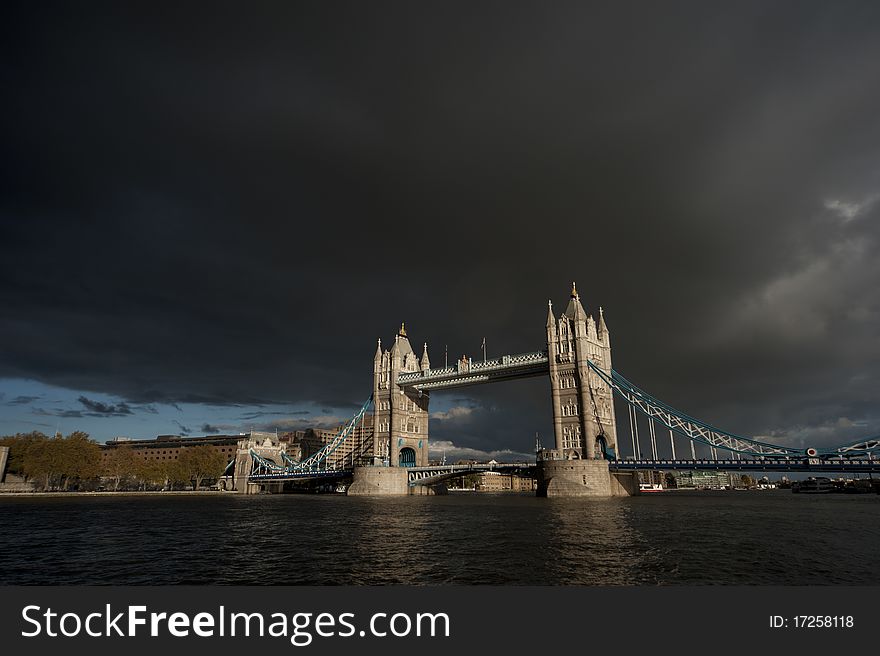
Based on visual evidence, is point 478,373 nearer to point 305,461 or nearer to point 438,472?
point 438,472

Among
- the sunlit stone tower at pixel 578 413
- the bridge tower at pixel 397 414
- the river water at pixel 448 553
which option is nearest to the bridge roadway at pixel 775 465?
the sunlit stone tower at pixel 578 413

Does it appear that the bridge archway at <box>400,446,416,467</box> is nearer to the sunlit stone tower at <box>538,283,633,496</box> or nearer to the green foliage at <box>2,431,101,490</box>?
the sunlit stone tower at <box>538,283,633,496</box>

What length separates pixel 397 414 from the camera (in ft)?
399

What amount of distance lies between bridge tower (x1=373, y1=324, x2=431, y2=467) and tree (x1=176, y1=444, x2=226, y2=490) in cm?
5096

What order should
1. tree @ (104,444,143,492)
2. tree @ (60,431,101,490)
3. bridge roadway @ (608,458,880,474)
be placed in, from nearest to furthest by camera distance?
1. bridge roadway @ (608,458,880,474)
2. tree @ (60,431,101,490)
3. tree @ (104,444,143,492)

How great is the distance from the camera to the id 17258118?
10.4m

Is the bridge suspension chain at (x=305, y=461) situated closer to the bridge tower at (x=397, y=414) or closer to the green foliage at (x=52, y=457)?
the bridge tower at (x=397, y=414)

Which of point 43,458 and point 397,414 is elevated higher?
point 397,414

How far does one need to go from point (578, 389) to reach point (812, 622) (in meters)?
85.6

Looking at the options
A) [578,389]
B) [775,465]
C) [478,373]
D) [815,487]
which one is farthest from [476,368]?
[815,487]

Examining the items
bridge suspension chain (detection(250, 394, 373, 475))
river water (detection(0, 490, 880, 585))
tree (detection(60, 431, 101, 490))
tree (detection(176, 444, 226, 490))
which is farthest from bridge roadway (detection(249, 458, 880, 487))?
tree (detection(60, 431, 101, 490))

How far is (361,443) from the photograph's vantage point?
144 m

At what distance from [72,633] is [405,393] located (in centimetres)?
11661

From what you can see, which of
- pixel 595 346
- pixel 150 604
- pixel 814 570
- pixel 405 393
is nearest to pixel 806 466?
pixel 595 346
